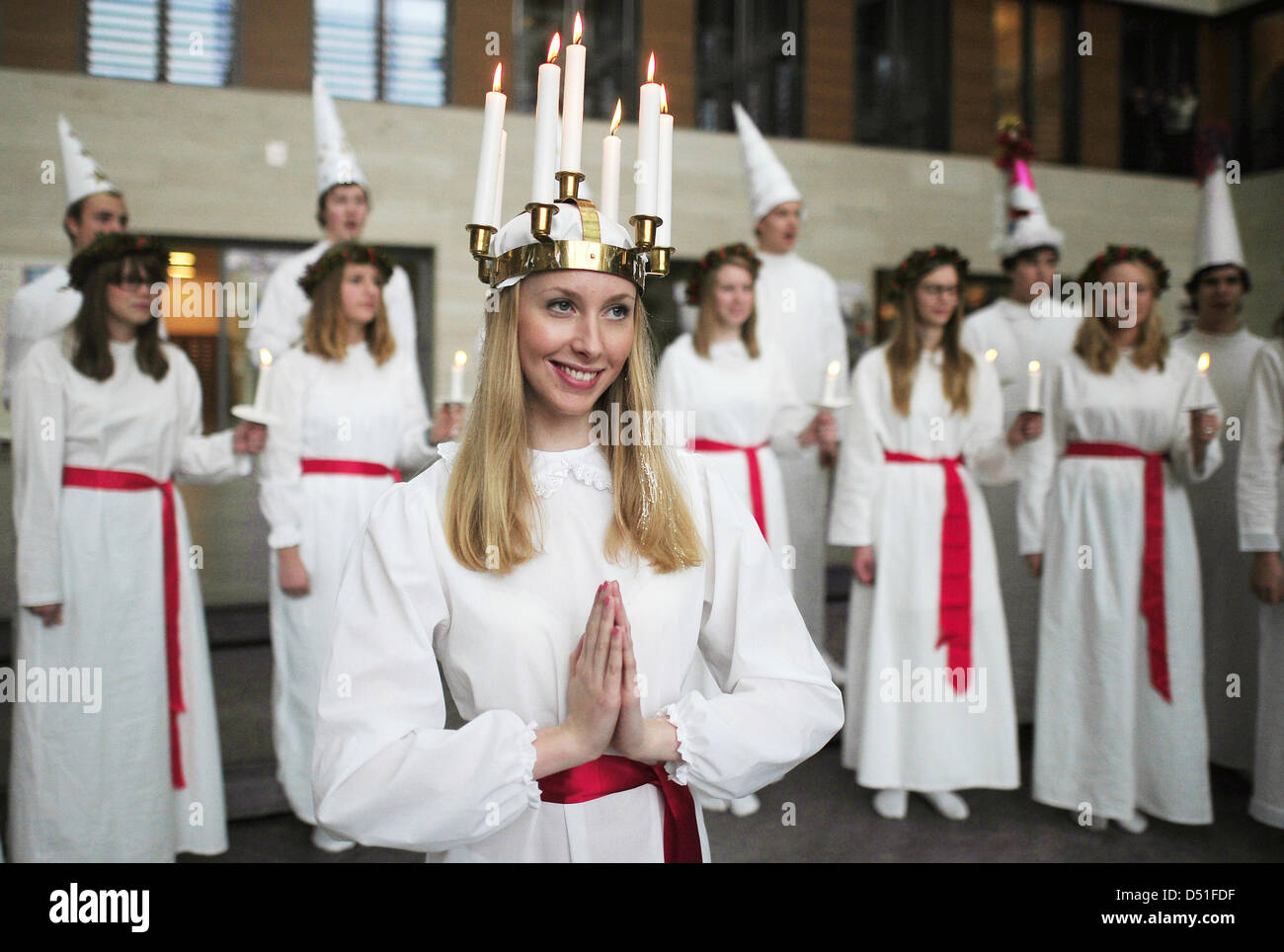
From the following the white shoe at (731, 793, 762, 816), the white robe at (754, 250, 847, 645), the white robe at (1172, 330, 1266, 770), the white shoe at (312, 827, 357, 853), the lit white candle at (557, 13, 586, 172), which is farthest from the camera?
the white robe at (754, 250, 847, 645)

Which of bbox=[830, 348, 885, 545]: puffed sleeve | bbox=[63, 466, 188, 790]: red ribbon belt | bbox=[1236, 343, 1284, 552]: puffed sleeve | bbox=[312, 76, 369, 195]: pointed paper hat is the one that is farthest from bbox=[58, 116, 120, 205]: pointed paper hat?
bbox=[1236, 343, 1284, 552]: puffed sleeve

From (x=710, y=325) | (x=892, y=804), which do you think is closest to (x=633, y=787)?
(x=892, y=804)

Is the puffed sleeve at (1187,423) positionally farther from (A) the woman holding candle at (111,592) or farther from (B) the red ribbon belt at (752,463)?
(A) the woman holding candle at (111,592)

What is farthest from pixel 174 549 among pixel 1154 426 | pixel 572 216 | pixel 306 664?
pixel 1154 426

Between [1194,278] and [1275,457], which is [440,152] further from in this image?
[1275,457]

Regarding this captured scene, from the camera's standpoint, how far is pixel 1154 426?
3719mm

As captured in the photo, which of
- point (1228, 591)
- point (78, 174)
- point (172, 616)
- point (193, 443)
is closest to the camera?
point (172, 616)

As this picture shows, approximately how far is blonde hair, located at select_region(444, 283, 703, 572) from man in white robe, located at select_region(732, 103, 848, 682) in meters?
3.24

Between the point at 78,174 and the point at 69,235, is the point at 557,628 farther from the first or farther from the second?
the point at 78,174

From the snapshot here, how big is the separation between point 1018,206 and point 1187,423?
6.73 feet

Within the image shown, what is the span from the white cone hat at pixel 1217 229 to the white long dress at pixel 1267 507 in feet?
2.62

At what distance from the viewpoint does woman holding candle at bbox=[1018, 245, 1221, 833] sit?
3678 mm

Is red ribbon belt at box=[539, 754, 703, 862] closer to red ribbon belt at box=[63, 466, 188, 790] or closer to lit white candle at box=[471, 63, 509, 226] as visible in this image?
lit white candle at box=[471, 63, 509, 226]

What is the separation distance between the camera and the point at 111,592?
3.12 metres
